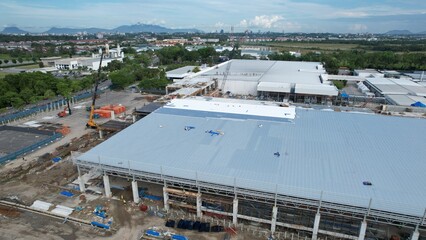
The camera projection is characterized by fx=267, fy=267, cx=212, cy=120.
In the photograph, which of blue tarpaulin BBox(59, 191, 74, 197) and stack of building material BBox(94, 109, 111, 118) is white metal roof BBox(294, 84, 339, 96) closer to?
stack of building material BBox(94, 109, 111, 118)

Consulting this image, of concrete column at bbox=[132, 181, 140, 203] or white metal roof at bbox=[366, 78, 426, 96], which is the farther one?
white metal roof at bbox=[366, 78, 426, 96]

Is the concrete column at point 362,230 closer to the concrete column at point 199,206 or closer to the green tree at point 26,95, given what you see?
the concrete column at point 199,206

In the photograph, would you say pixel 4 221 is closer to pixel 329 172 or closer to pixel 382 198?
pixel 329 172

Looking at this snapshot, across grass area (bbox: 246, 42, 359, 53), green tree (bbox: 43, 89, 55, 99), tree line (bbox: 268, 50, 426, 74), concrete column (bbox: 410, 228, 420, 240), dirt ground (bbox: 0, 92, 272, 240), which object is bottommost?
dirt ground (bbox: 0, 92, 272, 240)

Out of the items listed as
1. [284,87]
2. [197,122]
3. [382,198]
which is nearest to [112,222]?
[197,122]

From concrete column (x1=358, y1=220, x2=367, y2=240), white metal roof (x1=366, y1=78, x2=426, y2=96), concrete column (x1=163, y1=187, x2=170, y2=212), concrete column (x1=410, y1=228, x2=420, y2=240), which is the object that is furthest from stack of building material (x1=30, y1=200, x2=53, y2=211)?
white metal roof (x1=366, y1=78, x2=426, y2=96)

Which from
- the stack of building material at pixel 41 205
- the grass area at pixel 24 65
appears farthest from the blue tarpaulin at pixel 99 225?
the grass area at pixel 24 65
